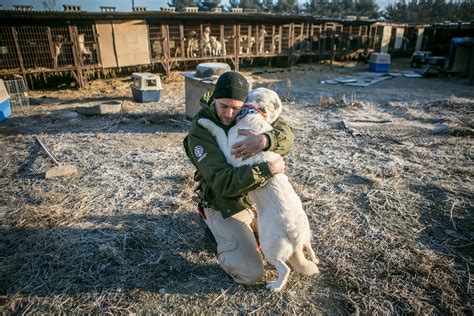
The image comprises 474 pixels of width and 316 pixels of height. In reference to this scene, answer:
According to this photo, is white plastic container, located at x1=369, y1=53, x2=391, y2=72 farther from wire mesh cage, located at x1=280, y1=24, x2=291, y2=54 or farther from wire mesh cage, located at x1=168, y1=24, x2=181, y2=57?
wire mesh cage, located at x1=168, y1=24, x2=181, y2=57

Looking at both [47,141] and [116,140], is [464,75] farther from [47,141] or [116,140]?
[47,141]

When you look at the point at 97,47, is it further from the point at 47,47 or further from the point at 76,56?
the point at 47,47

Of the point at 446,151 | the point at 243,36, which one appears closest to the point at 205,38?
the point at 243,36

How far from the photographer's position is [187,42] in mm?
14281

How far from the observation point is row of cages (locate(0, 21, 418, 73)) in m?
11.0

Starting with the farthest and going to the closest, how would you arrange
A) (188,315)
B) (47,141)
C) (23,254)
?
(47,141) → (23,254) → (188,315)

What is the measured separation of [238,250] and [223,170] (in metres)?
0.75

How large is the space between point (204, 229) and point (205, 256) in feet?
1.31

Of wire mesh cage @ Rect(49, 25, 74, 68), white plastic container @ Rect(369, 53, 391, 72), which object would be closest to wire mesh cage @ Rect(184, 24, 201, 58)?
wire mesh cage @ Rect(49, 25, 74, 68)

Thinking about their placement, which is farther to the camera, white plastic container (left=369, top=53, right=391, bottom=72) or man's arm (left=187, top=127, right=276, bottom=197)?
white plastic container (left=369, top=53, right=391, bottom=72)

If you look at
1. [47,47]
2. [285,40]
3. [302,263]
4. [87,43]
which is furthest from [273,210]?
[285,40]

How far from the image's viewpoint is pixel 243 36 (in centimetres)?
1565

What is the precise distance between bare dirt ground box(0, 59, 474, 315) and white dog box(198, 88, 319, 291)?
0.39m

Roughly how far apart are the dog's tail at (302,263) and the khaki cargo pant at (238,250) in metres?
0.28
